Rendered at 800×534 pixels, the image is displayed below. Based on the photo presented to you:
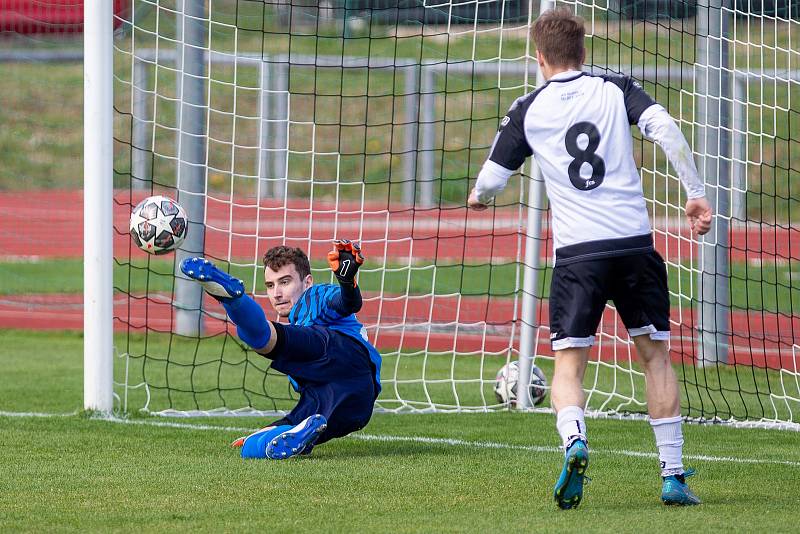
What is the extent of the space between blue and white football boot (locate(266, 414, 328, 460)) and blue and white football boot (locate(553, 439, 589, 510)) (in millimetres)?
1562

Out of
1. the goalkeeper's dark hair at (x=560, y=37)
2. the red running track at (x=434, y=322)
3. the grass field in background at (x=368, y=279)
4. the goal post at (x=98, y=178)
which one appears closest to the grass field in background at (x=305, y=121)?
the grass field in background at (x=368, y=279)

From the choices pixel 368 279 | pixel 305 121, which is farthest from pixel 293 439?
pixel 305 121

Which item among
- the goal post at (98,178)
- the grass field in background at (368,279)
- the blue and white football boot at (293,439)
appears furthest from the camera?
the grass field in background at (368,279)

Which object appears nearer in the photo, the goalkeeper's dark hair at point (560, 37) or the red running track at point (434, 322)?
the goalkeeper's dark hair at point (560, 37)

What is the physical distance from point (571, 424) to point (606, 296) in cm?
48

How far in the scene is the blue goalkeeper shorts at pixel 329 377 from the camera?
220 inches

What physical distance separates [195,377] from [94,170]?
8.39 ft

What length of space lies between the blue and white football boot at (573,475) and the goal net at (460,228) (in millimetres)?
2998

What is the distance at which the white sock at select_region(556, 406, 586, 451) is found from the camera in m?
4.19

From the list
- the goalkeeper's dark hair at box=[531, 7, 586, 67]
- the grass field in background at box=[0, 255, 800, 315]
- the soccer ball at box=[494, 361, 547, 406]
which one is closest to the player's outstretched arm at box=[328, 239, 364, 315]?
the goalkeeper's dark hair at box=[531, 7, 586, 67]

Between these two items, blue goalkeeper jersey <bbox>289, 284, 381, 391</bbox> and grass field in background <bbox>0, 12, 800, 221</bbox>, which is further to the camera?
grass field in background <bbox>0, 12, 800, 221</bbox>

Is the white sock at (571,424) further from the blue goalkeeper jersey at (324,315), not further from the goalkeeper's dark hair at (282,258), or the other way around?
the goalkeeper's dark hair at (282,258)

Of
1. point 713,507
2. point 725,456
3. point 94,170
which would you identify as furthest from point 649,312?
point 94,170

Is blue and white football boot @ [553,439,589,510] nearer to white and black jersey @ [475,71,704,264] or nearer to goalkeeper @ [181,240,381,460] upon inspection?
white and black jersey @ [475,71,704,264]
